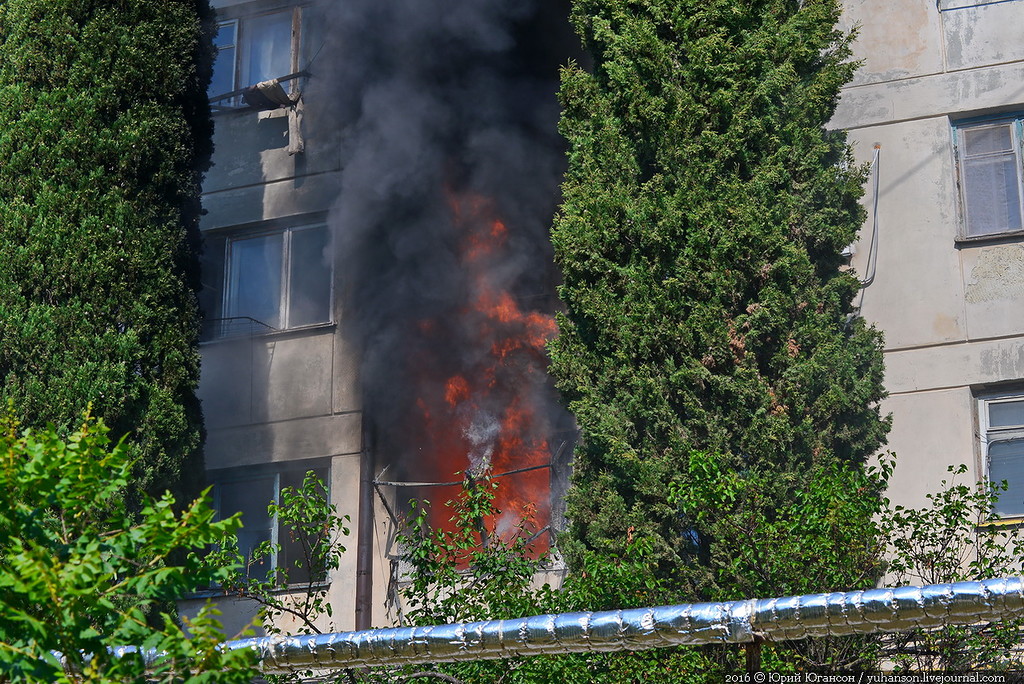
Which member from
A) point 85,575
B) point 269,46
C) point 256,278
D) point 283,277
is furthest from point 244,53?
point 85,575

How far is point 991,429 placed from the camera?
543 inches

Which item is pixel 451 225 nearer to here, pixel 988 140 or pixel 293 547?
pixel 293 547

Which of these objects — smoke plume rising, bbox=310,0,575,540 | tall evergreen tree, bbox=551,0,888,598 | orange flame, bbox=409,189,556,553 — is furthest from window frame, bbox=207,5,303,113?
tall evergreen tree, bbox=551,0,888,598

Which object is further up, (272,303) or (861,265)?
(272,303)

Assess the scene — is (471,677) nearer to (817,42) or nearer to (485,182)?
(817,42)

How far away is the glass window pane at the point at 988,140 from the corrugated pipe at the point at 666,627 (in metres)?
7.76

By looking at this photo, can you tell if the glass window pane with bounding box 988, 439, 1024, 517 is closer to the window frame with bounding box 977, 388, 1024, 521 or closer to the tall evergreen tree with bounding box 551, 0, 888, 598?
the window frame with bounding box 977, 388, 1024, 521

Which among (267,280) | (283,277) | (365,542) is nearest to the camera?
(365,542)

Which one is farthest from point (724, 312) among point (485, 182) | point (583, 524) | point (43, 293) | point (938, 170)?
point (43, 293)

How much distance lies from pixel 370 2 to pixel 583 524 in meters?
8.49

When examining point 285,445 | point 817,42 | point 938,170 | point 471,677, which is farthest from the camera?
point 285,445

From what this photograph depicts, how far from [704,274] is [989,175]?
3939mm

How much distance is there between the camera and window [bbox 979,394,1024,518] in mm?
13500

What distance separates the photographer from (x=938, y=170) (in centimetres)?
1462
